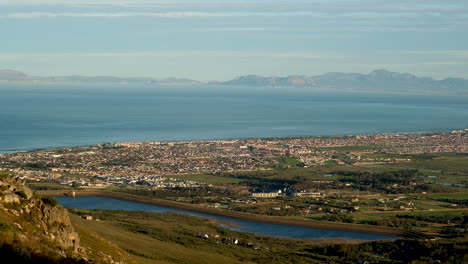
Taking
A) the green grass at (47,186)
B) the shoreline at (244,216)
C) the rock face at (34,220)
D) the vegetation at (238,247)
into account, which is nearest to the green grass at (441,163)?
the shoreline at (244,216)

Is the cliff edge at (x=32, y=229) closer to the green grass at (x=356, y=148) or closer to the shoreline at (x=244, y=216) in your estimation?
the shoreline at (x=244, y=216)

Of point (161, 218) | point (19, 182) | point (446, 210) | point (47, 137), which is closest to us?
point (19, 182)

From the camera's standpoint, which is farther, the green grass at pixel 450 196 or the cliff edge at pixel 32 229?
the green grass at pixel 450 196

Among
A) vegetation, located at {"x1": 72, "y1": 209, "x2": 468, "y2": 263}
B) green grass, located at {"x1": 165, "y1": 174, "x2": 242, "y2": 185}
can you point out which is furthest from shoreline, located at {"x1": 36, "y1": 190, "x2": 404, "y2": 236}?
green grass, located at {"x1": 165, "y1": 174, "x2": 242, "y2": 185}

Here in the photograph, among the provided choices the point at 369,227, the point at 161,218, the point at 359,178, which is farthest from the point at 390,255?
the point at 359,178

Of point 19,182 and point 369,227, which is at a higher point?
point 19,182

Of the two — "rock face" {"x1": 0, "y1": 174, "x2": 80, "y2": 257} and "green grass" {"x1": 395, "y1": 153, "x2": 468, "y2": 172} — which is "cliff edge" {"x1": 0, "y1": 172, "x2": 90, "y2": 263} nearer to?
"rock face" {"x1": 0, "y1": 174, "x2": 80, "y2": 257}

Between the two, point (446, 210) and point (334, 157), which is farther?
point (334, 157)

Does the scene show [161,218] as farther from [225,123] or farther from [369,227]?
[225,123]
